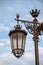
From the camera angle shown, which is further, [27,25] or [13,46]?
[27,25]

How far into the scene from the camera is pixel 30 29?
11.9 meters

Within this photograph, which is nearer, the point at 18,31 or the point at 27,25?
the point at 18,31

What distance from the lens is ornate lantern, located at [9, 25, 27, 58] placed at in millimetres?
11000

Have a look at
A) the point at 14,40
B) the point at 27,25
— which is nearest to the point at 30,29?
the point at 27,25

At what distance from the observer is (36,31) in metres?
11.5

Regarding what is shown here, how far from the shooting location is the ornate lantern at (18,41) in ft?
36.1

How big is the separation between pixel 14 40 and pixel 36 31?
105 cm

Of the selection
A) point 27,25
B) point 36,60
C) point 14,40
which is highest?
point 27,25

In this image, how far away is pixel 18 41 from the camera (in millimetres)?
11102

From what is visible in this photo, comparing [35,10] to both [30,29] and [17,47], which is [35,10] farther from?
[17,47]

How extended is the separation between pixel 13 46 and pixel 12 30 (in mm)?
713

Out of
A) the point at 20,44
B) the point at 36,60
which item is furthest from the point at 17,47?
the point at 36,60

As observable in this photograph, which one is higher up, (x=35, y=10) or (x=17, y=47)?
(x=35, y=10)

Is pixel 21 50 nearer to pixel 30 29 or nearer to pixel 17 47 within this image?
pixel 17 47
